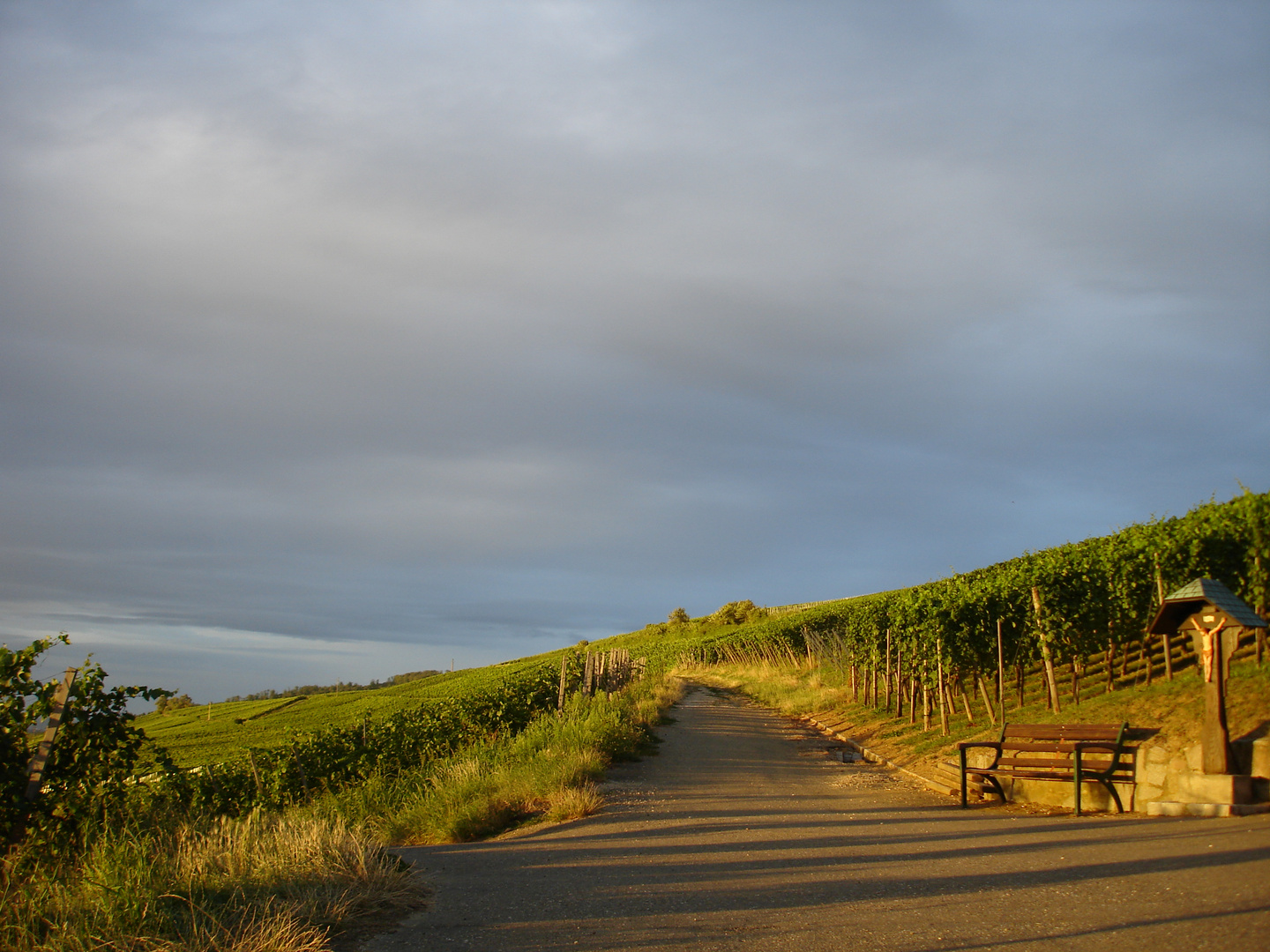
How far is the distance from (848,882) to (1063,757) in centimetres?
582

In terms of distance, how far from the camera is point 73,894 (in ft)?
19.3

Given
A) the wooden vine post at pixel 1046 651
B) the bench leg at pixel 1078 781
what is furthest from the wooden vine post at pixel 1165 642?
the bench leg at pixel 1078 781

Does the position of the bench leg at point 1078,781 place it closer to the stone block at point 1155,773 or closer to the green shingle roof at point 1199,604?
the stone block at point 1155,773

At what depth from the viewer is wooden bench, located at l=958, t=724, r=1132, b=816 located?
10102 millimetres

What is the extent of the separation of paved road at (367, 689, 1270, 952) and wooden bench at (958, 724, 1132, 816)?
50 cm

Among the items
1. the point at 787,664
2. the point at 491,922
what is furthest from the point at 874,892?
the point at 787,664

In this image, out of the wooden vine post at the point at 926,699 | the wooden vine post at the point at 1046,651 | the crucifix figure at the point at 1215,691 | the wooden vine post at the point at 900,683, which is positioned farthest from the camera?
the wooden vine post at the point at 900,683

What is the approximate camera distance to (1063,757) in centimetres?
1126

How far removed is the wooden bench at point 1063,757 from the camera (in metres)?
10.1

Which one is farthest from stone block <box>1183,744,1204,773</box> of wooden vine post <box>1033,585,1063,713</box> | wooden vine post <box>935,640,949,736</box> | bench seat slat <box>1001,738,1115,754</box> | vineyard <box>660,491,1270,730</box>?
wooden vine post <box>935,640,949,736</box>

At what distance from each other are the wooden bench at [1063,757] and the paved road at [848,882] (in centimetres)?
50

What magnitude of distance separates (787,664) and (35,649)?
113 ft

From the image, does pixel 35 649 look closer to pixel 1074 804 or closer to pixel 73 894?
pixel 73 894

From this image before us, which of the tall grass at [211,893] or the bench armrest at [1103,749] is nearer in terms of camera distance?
the tall grass at [211,893]
